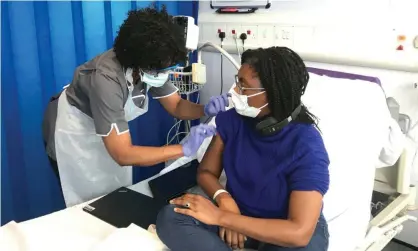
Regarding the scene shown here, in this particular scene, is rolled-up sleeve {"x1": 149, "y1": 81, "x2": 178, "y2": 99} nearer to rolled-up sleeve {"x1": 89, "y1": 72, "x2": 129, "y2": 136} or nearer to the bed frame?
rolled-up sleeve {"x1": 89, "y1": 72, "x2": 129, "y2": 136}

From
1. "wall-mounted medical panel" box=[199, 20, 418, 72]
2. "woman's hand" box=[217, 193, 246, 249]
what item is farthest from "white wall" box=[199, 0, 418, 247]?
"woman's hand" box=[217, 193, 246, 249]

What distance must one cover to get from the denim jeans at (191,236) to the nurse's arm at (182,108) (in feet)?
2.31

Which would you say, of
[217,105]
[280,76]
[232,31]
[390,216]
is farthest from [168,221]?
[232,31]

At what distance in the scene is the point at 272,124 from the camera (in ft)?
4.10

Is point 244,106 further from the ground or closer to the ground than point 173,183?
further from the ground

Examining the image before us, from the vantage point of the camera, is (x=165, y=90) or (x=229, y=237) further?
(x=165, y=90)

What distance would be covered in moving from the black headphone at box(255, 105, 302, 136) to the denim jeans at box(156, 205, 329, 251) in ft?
1.11

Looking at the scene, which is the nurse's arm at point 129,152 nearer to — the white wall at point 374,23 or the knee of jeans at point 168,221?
the knee of jeans at point 168,221

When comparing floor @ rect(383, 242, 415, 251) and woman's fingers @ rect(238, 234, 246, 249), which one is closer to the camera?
woman's fingers @ rect(238, 234, 246, 249)

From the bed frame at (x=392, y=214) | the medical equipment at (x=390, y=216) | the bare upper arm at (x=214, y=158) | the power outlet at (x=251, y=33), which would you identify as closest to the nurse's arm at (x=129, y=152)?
the bare upper arm at (x=214, y=158)

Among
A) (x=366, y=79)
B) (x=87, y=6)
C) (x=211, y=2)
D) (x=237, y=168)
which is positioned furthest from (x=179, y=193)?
(x=211, y=2)

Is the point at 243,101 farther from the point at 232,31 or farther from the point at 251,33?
the point at 232,31

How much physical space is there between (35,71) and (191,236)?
1395 millimetres

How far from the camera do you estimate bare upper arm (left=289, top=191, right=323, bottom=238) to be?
1.13 m
